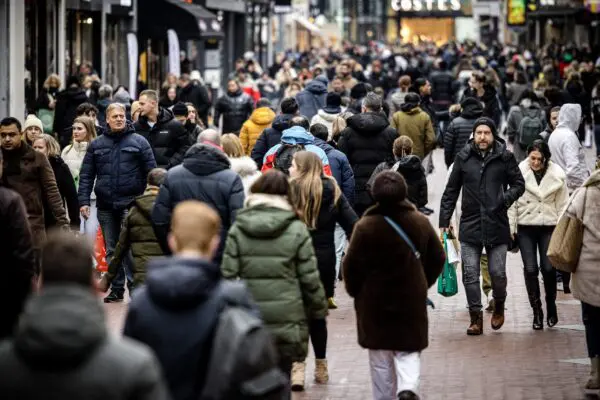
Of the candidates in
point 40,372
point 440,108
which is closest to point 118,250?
point 40,372

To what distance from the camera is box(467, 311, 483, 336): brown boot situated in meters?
12.7

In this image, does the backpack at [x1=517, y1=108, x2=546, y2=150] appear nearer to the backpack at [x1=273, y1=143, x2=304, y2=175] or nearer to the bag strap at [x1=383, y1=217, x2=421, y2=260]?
the backpack at [x1=273, y1=143, x2=304, y2=175]

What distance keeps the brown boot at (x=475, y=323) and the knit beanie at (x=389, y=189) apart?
372 centimetres

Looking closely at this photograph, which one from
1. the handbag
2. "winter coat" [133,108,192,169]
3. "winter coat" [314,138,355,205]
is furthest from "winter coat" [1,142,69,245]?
the handbag

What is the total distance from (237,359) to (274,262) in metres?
2.53

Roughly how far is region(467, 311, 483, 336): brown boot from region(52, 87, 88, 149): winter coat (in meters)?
9.41

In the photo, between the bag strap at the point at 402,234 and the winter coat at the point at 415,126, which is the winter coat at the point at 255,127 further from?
the bag strap at the point at 402,234

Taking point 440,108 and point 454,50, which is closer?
point 440,108

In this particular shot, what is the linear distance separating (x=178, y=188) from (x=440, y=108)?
20204mm

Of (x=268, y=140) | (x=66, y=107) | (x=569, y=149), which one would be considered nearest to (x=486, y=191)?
(x=569, y=149)

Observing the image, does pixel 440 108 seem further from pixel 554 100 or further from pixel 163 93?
pixel 554 100

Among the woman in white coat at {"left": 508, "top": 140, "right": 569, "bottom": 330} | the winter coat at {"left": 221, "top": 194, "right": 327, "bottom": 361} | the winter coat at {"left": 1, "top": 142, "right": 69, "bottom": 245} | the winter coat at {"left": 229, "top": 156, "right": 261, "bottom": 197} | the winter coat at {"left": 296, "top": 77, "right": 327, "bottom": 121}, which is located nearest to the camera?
the winter coat at {"left": 221, "top": 194, "right": 327, "bottom": 361}

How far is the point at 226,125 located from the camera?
1009 inches

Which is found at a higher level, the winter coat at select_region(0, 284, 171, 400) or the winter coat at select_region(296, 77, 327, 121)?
the winter coat at select_region(296, 77, 327, 121)
